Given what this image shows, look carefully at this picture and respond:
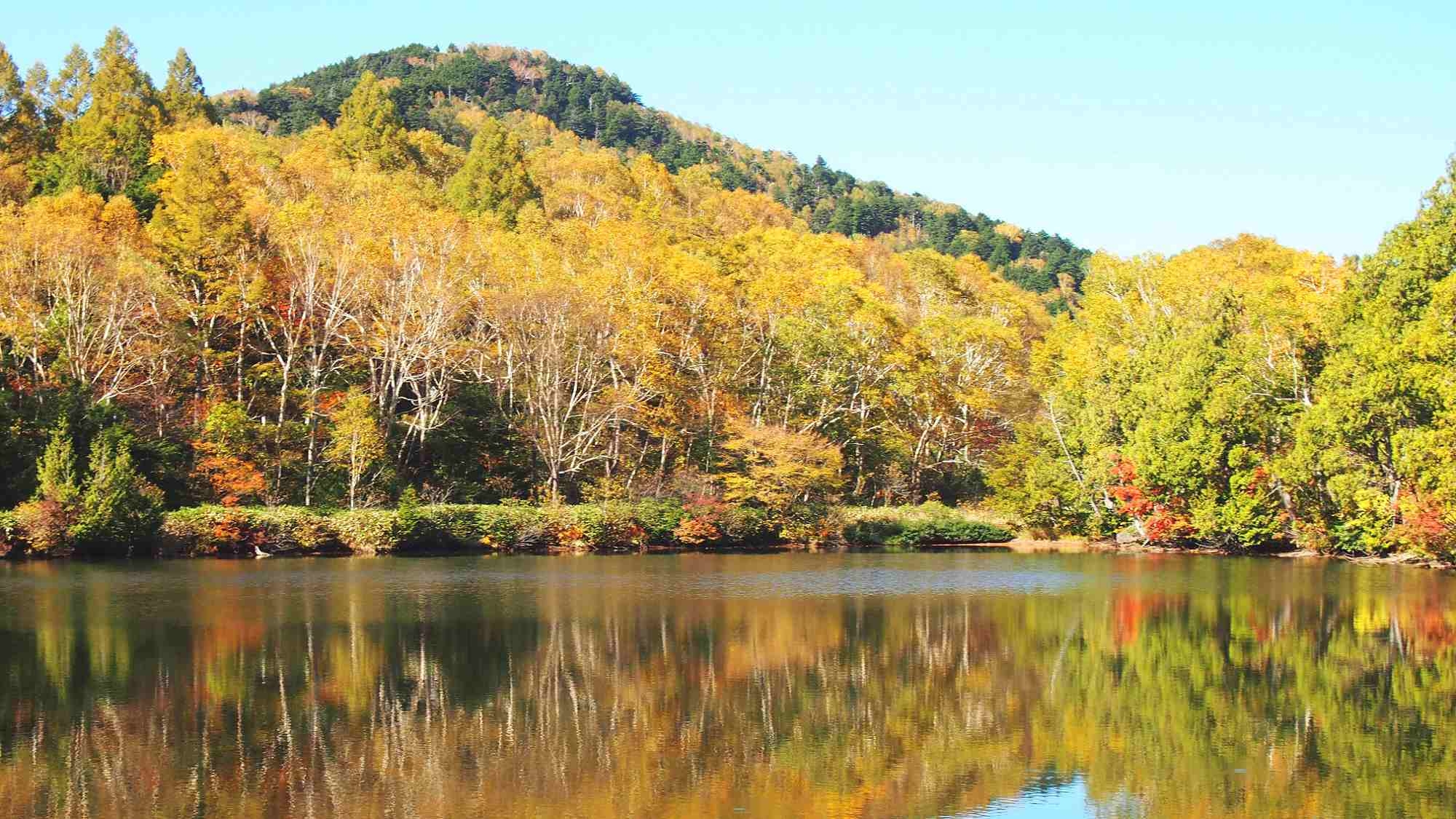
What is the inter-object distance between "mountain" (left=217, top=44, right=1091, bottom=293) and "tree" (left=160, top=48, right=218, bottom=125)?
1139 inches

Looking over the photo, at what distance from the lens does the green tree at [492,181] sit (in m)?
73.9

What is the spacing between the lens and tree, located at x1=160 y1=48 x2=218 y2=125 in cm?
7794

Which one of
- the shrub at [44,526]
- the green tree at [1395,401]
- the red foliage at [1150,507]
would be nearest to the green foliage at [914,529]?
the red foliage at [1150,507]

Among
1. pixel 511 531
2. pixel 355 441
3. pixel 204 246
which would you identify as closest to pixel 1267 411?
Result: pixel 511 531

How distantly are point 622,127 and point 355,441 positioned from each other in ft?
407

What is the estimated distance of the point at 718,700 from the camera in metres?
18.8

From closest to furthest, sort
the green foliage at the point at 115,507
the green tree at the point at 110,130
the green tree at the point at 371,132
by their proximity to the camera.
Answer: the green foliage at the point at 115,507
the green tree at the point at 110,130
the green tree at the point at 371,132

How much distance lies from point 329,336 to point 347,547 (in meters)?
8.64

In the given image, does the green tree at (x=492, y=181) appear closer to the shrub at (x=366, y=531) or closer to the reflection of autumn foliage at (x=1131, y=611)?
the shrub at (x=366, y=531)

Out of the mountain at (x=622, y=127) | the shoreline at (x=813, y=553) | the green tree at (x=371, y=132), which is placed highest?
the mountain at (x=622, y=127)

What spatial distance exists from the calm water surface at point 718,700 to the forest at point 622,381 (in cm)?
871

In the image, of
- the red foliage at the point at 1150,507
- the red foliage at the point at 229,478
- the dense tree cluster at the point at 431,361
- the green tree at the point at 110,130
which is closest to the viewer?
the dense tree cluster at the point at 431,361

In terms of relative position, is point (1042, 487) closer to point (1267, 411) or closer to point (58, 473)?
point (1267, 411)

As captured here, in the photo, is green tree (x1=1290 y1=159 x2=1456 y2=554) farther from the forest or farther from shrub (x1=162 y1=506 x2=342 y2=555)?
shrub (x1=162 y1=506 x2=342 y2=555)
